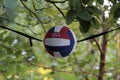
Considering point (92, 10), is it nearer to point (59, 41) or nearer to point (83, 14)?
point (83, 14)

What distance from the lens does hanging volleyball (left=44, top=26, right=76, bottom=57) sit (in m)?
1.33

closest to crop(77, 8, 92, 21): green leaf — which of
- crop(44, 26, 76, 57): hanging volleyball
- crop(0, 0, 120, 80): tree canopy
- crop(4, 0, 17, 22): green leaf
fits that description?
Answer: crop(0, 0, 120, 80): tree canopy

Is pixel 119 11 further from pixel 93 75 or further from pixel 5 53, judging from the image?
pixel 93 75

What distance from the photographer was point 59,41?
132cm

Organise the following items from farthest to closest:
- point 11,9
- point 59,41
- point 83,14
A: point 59,41, point 83,14, point 11,9

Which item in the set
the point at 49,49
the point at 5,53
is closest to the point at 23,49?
the point at 5,53

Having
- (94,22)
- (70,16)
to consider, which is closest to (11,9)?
(70,16)

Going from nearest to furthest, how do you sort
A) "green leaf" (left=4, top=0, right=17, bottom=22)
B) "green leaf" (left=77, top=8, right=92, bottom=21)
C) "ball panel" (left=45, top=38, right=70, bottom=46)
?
"green leaf" (left=4, top=0, right=17, bottom=22) < "green leaf" (left=77, top=8, right=92, bottom=21) < "ball panel" (left=45, top=38, right=70, bottom=46)

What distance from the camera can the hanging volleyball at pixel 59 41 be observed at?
133cm

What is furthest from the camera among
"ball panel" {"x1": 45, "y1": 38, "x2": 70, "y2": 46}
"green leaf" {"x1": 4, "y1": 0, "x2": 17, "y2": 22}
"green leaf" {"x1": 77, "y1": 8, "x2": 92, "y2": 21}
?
"ball panel" {"x1": 45, "y1": 38, "x2": 70, "y2": 46}

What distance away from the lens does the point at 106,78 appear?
99.2 inches

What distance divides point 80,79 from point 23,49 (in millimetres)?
596

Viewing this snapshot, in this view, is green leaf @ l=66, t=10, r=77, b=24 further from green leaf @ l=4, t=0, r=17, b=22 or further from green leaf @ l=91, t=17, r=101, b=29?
green leaf @ l=4, t=0, r=17, b=22

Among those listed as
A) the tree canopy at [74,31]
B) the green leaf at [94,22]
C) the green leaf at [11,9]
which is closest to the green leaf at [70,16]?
the tree canopy at [74,31]
